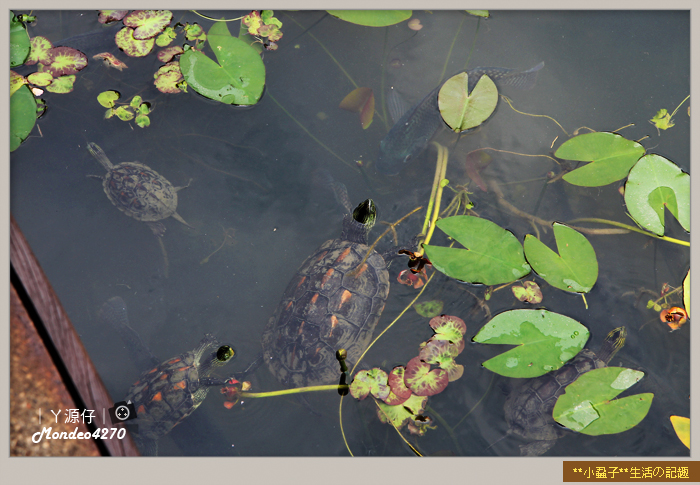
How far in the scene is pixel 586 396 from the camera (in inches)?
69.6

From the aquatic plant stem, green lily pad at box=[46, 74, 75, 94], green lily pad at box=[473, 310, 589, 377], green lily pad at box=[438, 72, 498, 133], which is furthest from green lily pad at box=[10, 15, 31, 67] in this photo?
the aquatic plant stem

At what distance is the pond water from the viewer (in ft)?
6.30

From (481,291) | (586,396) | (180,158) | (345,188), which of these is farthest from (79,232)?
(586,396)

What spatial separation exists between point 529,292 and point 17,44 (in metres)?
2.97

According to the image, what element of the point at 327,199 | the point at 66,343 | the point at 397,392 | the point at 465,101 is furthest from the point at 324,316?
the point at 465,101

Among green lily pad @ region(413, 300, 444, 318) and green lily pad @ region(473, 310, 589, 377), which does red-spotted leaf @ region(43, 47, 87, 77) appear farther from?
green lily pad @ region(473, 310, 589, 377)

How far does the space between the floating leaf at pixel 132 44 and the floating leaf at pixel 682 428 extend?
10.9 feet

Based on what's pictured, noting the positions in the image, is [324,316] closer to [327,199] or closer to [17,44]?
[327,199]

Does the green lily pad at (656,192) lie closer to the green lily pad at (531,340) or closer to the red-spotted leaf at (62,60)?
the green lily pad at (531,340)

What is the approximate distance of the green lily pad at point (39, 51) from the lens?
6.70 ft

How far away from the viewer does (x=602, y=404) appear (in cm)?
176

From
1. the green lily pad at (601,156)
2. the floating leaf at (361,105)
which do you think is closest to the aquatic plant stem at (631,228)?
the green lily pad at (601,156)

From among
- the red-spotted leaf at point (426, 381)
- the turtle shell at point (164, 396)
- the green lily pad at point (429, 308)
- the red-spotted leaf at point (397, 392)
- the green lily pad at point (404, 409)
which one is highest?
the green lily pad at point (429, 308)

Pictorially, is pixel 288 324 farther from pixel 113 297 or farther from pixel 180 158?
pixel 180 158
